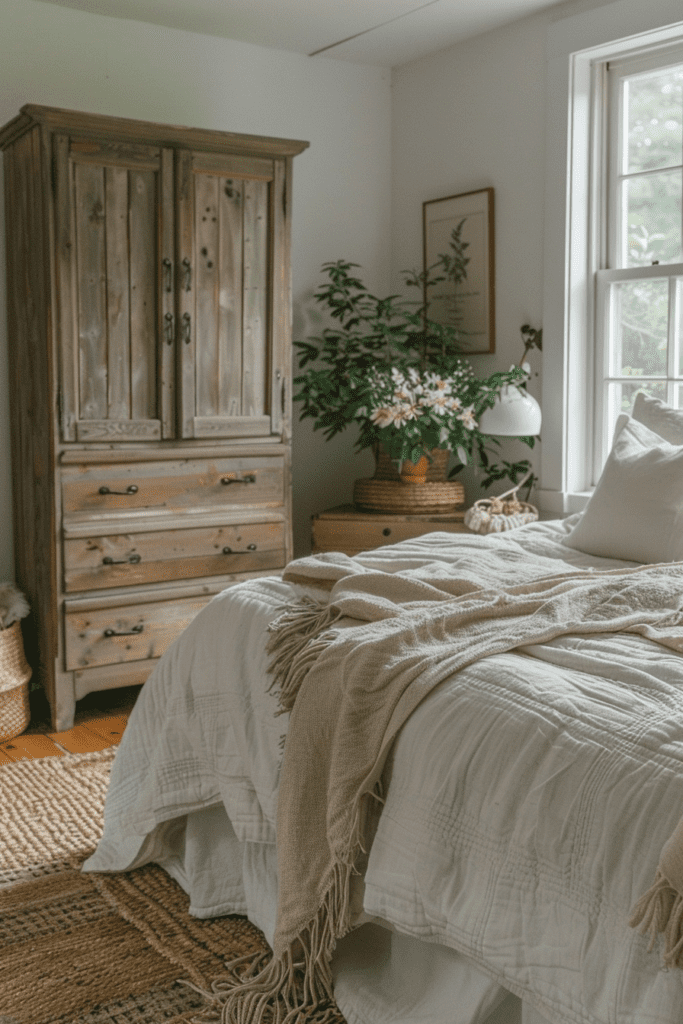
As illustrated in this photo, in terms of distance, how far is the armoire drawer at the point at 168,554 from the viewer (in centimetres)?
335

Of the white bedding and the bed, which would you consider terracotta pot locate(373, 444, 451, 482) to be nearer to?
the bed

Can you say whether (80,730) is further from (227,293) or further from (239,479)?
(227,293)

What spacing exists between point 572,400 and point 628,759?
8.42 ft

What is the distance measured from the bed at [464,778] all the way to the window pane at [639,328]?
119 cm

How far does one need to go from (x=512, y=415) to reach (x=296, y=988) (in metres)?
2.19

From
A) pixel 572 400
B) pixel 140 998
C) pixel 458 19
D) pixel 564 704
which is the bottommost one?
pixel 140 998

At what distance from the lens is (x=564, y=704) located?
4.82 ft

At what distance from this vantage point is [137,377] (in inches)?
135

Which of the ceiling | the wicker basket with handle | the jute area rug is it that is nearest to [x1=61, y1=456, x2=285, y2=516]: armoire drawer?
the wicker basket with handle

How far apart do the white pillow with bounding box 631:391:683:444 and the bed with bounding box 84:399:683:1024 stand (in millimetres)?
311

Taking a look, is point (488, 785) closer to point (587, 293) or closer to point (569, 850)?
point (569, 850)

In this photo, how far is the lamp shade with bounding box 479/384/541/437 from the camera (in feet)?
11.5

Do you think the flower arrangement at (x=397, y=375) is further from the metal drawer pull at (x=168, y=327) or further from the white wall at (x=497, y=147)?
the metal drawer pull at (x=168, y=327)

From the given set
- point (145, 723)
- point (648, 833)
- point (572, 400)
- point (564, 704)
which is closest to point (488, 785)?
point (564, 704)
